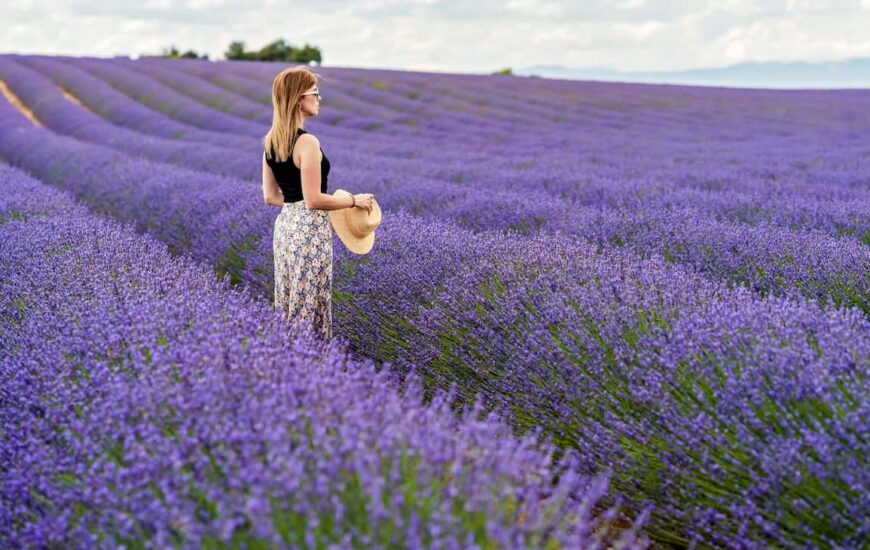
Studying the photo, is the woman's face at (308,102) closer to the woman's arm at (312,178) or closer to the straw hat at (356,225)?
the woman's arm at (312,178)

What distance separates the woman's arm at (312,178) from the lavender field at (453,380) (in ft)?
1.66

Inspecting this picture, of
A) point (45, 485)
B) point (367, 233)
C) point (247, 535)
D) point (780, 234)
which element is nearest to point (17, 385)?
point (45, 485)

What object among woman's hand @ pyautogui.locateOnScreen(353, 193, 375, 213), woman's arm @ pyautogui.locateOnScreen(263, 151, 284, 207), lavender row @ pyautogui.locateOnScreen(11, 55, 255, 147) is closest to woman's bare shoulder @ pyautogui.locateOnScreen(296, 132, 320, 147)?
woman's hand @ pyautogui.locateOnScreen(353, 193, 375, 213)

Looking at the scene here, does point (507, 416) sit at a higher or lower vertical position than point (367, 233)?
lower

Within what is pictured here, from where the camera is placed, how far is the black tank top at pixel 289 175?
11.1 feet

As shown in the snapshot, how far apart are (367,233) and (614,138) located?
33.2ft

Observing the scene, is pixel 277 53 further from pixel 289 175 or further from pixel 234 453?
pixel 234 453

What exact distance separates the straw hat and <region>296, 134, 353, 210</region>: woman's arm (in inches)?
6.3

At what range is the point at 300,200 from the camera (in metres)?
3.46

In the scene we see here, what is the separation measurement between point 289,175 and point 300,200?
12 centimetres

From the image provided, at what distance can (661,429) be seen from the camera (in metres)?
2.37

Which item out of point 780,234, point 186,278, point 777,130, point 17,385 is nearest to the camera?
point 17,385

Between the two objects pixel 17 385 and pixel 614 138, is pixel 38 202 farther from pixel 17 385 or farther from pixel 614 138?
pixel 614 138

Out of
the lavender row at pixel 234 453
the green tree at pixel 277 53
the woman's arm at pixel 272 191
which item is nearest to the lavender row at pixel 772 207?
the woman's arm at pixel 272 191
